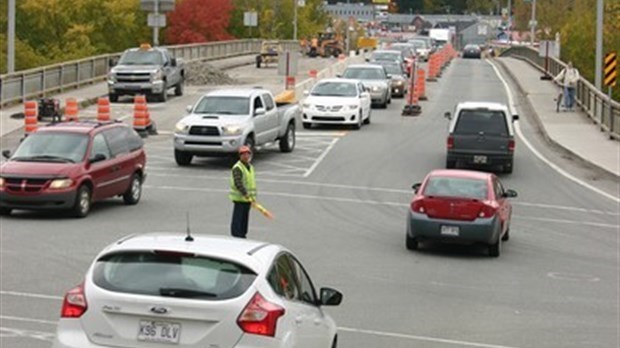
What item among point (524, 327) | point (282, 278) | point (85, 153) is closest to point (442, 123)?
point (85, 153)

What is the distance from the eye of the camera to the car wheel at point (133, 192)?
86.6 feet

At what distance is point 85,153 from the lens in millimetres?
24797

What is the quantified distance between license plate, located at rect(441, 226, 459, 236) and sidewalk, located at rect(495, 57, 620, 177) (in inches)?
487

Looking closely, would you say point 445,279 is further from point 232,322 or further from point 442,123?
point 442,123

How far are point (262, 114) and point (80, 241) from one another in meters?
13.6

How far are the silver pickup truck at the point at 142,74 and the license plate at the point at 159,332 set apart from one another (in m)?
42.2

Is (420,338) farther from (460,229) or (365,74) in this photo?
(365,74)

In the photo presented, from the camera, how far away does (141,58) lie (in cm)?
5197

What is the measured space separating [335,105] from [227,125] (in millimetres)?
10696

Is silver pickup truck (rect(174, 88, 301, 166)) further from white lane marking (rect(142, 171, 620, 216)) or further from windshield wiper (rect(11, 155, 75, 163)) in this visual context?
windshield wiper (rect(11, 155, 75, 163))

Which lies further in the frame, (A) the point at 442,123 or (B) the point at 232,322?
(A) the point at 442,123

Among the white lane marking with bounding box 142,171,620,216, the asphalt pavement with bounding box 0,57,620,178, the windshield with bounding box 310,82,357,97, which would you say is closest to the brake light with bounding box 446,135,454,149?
the white lane marking with bounding box 142,171,620,216

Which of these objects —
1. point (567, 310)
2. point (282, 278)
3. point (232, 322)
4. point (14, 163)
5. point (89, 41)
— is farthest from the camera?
point (89, 41)

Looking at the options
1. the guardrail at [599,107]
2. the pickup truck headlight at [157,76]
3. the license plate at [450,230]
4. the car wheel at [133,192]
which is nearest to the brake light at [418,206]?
the license plate at [450,230]
